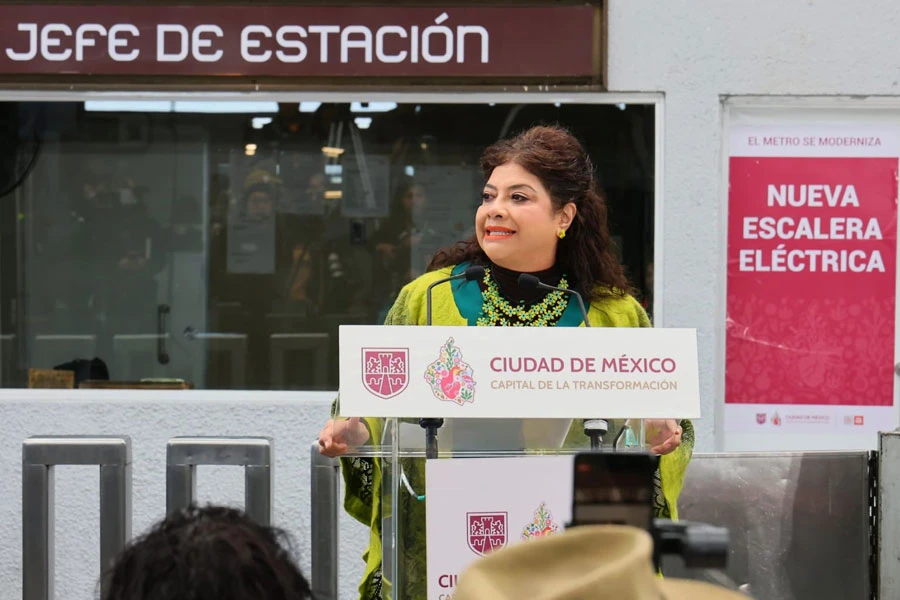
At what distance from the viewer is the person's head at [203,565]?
169 cm

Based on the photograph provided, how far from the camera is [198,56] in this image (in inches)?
215

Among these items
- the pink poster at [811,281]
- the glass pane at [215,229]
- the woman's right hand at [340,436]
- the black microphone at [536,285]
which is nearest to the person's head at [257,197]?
the glass pane at [215,229]

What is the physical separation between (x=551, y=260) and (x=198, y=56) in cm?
273

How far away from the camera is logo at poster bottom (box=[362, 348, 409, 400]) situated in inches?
103

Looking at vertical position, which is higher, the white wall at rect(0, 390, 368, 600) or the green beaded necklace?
the green beaded necklace

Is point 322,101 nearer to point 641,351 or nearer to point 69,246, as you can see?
point 69,246

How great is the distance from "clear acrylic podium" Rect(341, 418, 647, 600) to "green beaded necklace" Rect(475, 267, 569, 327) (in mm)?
476

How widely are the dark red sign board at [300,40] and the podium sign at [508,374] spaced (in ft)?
9.72

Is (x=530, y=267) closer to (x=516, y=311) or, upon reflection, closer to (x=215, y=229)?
(x=516, y=311)

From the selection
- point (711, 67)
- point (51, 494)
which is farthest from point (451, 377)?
point (711, 67)

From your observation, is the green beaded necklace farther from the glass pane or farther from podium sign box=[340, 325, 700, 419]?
the glass pane

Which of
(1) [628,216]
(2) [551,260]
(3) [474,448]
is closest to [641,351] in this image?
(3) [474,448]

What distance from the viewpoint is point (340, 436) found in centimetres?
281

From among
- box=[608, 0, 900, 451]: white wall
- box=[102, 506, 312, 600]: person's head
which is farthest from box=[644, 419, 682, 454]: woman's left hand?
box=[608, 0, 900, 451]: white wall
